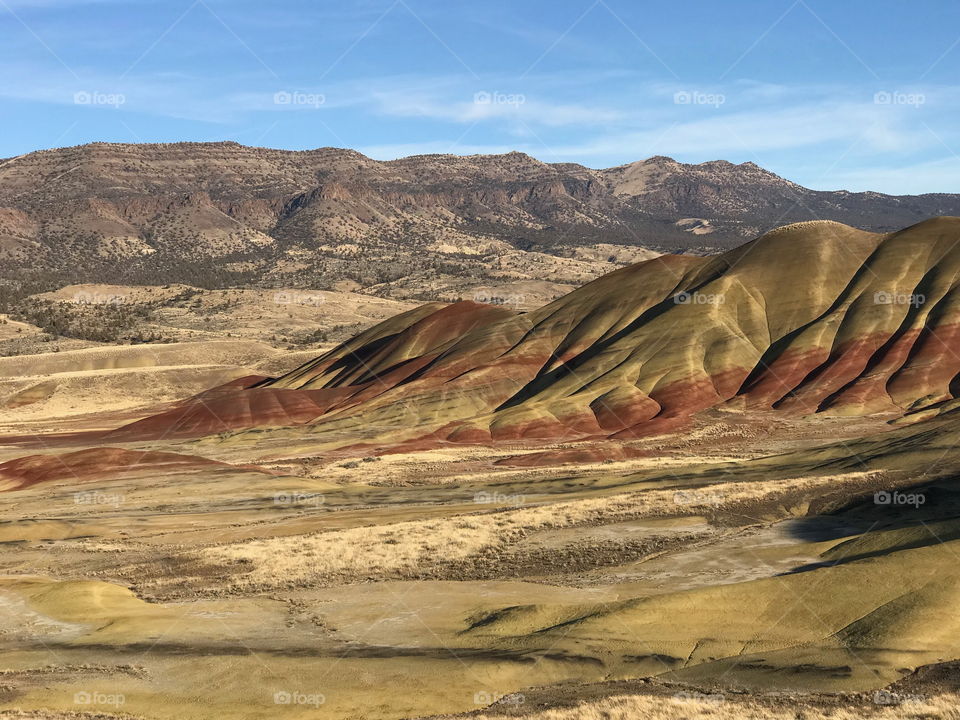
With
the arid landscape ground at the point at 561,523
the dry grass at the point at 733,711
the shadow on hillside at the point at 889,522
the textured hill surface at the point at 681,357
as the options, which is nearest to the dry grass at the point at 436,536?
the arid landscape ground at the point at 561,523

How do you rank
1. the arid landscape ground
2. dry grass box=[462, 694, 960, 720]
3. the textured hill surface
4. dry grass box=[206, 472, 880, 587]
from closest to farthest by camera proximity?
dry grass box=[462, 694, 960, 720]
the arid landscape ground
dry grass box=[206, 472, 880, 587]
the textured hill surface

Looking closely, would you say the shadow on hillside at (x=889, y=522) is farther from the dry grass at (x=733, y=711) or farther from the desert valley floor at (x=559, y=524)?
the dry grass at (x=733, y=711)

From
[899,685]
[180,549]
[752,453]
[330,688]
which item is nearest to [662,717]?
[899,685]

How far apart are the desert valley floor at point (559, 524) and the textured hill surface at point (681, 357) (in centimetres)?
44

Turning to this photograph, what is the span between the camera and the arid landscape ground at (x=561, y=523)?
28.0 metres

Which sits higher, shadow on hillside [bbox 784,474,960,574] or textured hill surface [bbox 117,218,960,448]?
textured hill surface [bbox 117,218,960,448]

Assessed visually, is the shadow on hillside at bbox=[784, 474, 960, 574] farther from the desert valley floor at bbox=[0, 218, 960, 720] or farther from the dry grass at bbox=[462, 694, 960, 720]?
the dry grass at bbox=[462, 694, 960, 720]

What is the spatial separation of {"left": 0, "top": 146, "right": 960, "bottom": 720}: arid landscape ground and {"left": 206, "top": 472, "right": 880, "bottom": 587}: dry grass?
26 cm

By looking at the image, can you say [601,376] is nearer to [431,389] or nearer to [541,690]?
[431,389]

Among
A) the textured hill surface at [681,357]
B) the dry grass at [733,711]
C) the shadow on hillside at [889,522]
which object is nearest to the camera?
the dry grass at [733,711]

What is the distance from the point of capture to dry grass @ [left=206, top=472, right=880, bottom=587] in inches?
1763

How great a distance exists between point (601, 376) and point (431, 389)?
2223 cm

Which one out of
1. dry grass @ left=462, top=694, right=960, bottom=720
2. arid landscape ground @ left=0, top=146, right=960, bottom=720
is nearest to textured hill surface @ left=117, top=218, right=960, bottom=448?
arid landscape ground @ left=0, top=146, right=960, bottom=720

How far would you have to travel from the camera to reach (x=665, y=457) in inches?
3250
